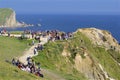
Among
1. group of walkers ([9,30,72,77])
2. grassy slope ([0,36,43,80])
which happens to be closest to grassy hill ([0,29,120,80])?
grassy slope ([0,36,43,80])

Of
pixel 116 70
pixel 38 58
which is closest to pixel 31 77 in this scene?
pixel 38 58

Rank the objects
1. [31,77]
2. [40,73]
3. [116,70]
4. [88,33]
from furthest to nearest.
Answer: [88,33] → [116,70] → [40,73] → [31,77]

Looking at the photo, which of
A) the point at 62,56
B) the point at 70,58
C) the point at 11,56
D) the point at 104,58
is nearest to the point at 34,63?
the point at 11,56

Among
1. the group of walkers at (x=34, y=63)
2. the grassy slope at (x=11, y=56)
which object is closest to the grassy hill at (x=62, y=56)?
the grassy slope at (x=11, y=56)

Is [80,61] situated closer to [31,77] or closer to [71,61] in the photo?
[71,61]

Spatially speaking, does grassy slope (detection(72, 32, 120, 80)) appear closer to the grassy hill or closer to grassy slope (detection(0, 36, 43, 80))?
the grassy hill

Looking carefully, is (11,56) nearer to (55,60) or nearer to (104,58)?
(55,60)

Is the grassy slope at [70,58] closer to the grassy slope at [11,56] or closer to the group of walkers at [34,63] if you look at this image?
the group of walkers at [34,63]
